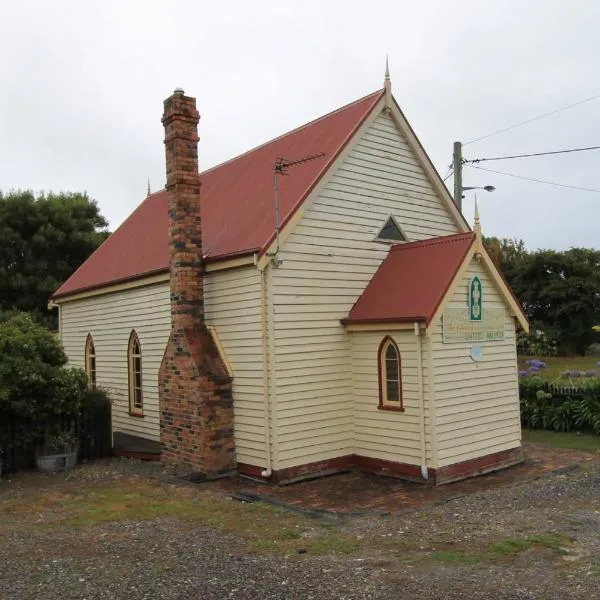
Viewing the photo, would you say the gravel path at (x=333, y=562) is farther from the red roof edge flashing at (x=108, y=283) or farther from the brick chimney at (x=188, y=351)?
the red roof edge flashing at (x=108, y=283)

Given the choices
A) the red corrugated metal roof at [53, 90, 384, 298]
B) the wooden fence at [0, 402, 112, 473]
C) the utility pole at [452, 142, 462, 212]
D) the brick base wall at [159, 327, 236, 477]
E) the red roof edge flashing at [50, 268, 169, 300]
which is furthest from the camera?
the utility pole at [452, 142, 462, 212]

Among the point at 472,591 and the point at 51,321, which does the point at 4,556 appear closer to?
the point at 472,591

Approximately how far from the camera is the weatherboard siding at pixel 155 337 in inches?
498

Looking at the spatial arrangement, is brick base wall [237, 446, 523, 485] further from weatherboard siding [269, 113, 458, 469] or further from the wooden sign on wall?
the wooden sign on wall

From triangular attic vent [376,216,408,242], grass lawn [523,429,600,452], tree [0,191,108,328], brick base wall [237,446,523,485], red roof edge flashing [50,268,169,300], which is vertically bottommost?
grass lawn [523,429,600,452]

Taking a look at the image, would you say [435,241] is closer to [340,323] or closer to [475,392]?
[340,323]

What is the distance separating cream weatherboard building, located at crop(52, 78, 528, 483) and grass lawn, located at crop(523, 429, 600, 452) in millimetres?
2735

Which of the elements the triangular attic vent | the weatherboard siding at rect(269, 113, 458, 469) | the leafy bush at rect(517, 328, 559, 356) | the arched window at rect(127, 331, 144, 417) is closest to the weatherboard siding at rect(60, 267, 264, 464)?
the arched window at rect(127, 331, 144, 417)

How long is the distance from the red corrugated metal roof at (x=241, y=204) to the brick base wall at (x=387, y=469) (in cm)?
416

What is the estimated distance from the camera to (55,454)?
14141 mm

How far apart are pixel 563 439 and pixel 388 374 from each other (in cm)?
658

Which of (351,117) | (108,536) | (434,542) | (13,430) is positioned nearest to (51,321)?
(13,430)

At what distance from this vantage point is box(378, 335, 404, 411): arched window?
12.7 m

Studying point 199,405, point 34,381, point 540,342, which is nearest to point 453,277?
point 199,405
